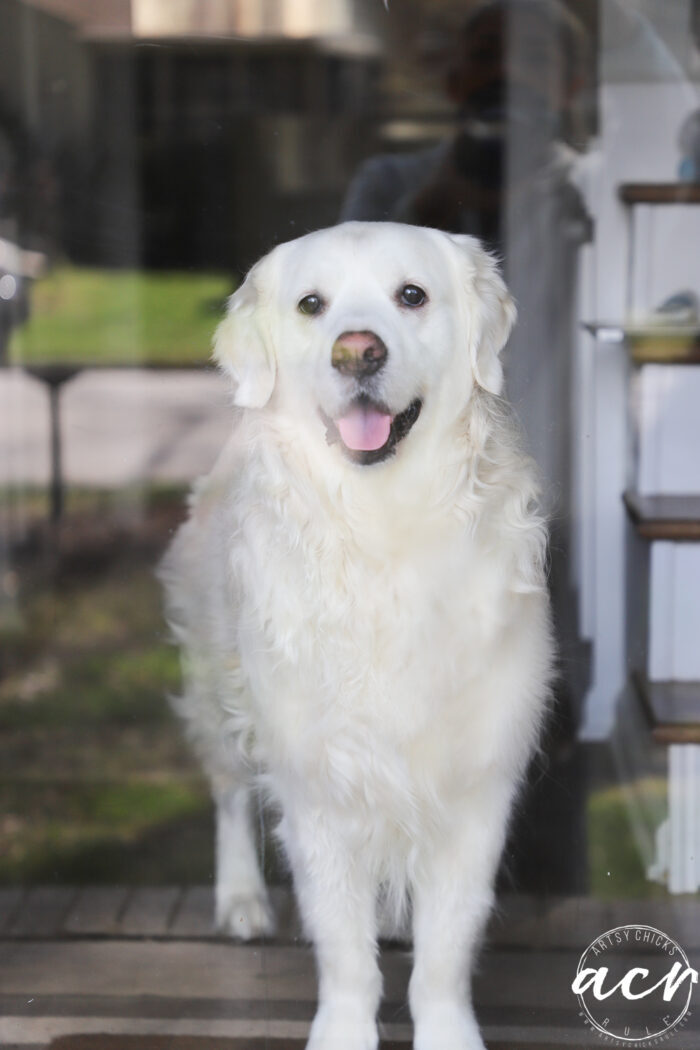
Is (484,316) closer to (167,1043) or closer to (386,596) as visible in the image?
(386,596)

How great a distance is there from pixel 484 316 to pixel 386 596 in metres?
0.38

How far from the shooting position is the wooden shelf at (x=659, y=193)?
1820 millimetres

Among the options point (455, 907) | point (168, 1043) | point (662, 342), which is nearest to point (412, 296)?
point (662, 342)

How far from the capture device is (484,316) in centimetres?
149

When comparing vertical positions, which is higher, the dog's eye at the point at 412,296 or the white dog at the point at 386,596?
the dog's eye at the point at 412,296

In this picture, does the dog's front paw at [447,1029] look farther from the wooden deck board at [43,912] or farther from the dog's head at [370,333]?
the dog's head at [370,333]

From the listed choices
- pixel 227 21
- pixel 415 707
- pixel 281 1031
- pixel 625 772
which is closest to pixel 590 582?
pixel 625 772

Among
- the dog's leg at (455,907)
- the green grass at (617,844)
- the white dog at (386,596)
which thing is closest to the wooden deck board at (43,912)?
the white dog at (386,596)

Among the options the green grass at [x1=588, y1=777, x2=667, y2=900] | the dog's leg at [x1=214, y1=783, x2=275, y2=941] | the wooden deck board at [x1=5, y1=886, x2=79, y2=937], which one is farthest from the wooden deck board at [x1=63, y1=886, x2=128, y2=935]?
the green grass at [x1=588, y1=777, x2=667, y2=900]

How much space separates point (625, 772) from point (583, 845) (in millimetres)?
148

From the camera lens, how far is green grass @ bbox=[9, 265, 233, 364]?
212 centimetres

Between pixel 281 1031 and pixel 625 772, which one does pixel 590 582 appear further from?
pixel 281 1031

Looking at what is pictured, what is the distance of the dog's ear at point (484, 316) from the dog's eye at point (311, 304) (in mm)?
192

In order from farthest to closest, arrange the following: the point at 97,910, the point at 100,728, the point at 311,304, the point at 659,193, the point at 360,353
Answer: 1. the point at 100,728
2. the point at 97,910
3. the point at 659,193
4. the point at 311,304
5. the point at 360,353
